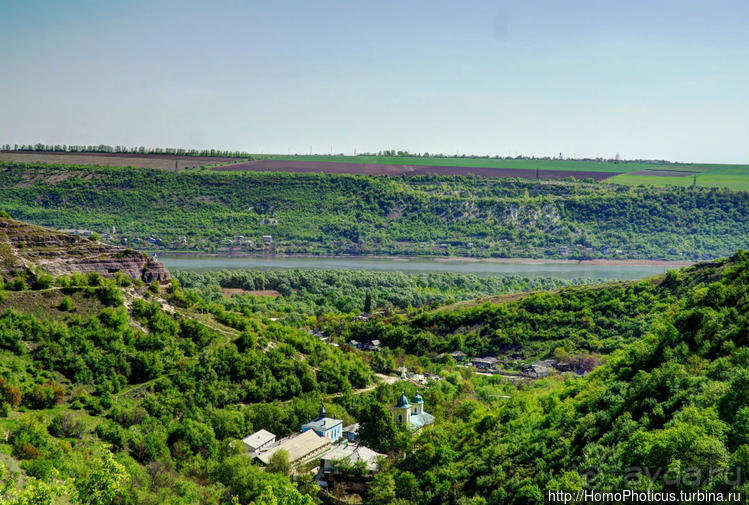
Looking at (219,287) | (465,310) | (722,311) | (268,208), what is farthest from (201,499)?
(268,208)

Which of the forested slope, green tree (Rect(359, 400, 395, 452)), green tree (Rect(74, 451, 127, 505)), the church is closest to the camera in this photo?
the forested slope

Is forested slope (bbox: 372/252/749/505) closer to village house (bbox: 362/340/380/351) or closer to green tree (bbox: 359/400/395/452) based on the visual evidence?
green tree (bbox: 359/400/395/452)

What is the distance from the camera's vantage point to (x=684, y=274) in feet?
212

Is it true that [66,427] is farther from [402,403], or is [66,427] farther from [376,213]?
[376,213]

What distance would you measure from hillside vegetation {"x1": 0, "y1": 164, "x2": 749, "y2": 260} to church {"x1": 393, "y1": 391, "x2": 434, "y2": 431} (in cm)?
10954

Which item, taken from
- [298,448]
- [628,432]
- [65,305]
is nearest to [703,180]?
[298,448]

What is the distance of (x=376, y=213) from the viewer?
177 meters

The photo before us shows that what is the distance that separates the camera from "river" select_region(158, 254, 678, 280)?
124 m

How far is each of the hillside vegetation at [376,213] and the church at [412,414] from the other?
10954 centimetres

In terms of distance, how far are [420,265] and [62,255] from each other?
95.1 meters

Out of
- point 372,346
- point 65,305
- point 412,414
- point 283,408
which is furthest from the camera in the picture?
point 372,346

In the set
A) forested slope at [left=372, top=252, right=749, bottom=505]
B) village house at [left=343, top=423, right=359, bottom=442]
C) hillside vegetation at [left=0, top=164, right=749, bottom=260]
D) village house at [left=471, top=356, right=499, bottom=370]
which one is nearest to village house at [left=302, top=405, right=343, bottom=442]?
village house at [left=343, top=423, right=359, bottom=442]

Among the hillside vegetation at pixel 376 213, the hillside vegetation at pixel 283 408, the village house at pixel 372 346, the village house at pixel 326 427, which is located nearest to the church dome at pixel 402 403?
the hillside vegetation at pixel 283 408

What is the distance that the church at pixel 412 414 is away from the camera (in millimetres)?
41031
